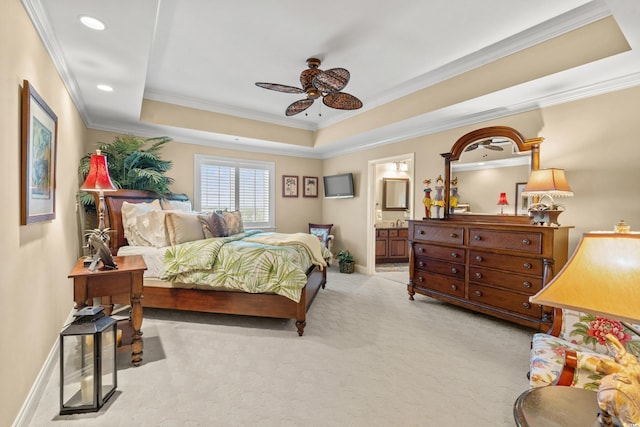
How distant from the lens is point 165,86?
4.22 meters

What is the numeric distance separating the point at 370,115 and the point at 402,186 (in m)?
3.16

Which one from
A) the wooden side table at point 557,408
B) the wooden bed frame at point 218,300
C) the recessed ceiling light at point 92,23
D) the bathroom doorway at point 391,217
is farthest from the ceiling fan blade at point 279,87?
the bathroom doorway at point 391,217

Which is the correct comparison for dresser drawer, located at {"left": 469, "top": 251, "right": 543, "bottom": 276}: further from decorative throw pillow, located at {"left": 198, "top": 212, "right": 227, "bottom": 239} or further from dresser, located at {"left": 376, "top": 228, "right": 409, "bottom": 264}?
dresser, located at {"left": 376, "top": 228, "right": 409, "bottom": 264}

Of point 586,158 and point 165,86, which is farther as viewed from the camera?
point 165,86

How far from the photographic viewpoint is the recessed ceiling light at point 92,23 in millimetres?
2019

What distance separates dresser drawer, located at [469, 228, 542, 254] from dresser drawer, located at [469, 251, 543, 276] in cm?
9

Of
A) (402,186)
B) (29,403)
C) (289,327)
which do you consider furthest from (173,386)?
(402,186)

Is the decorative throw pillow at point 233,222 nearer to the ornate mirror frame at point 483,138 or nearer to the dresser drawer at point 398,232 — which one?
the ornate mirror frame at point 483,138

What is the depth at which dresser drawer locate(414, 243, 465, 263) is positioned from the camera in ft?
11.8

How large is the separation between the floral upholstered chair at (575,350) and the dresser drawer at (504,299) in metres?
1.17

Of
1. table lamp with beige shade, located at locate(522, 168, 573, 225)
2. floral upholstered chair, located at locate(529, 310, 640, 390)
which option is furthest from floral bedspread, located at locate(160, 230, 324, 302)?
table lamp with beige shade, located at locate(522, 168, 573, 225)

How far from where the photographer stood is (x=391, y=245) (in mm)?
7152

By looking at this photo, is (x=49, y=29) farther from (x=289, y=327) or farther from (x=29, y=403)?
(x=289, y=327)

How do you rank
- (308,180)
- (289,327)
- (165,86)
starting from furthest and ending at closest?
(308,180) → (165,86) → (289,327)
